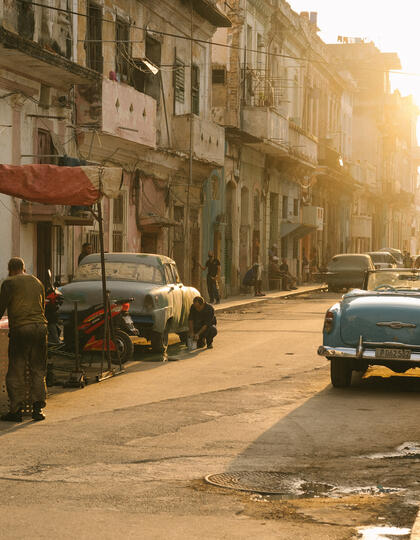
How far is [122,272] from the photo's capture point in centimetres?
1786

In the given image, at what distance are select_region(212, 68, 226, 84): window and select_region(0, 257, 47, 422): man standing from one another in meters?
28.2

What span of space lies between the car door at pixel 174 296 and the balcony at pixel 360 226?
5259 cm

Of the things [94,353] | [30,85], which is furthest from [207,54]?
[94,353]

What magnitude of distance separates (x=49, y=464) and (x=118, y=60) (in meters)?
19.8

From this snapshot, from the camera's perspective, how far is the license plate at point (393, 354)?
12562mm

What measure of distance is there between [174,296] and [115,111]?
296 inches

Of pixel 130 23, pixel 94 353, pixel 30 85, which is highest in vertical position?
pixel 130 23

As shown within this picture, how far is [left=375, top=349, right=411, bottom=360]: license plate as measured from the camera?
1256cm

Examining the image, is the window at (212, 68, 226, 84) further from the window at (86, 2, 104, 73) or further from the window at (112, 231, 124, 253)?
the window at (86, 2, 104, 73)

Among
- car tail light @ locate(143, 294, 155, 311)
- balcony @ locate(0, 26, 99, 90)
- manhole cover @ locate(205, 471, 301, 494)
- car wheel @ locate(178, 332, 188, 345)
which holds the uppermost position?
balcony @ locate(0, 26, 99, 90)

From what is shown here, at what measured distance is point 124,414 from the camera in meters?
11.0

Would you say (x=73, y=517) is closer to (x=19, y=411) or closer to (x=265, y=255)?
(x=19, y=411)

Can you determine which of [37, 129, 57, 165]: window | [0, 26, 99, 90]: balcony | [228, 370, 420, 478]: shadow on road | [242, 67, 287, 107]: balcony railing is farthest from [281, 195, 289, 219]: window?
[228, 370, 420, 478]: shadow on road

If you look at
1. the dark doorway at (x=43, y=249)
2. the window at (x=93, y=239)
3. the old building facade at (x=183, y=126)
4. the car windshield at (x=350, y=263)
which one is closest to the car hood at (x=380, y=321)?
the old building facade at (x=183, y=126)
